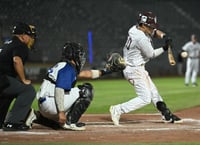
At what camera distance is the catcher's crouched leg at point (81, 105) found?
8.03 m

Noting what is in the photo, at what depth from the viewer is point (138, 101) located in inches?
354

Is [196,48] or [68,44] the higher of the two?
[68,44]

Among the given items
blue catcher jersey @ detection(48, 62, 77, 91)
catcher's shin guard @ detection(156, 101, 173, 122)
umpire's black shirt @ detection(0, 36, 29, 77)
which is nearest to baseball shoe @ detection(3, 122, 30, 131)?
umpire's black shirt @ detection(0, 36, 29, 77)

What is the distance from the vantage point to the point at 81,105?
8.02m

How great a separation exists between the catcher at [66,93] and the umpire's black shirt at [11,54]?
52 cm

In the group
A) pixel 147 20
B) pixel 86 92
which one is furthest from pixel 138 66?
pixel 86 92

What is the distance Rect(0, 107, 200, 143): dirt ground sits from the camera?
23.7 feet

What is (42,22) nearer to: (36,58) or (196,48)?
(36,58)

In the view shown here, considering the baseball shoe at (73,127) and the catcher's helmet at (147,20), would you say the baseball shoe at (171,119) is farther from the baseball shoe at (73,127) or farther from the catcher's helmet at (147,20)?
the baseball shoe at (73,127)

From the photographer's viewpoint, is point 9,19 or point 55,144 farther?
point 9,19

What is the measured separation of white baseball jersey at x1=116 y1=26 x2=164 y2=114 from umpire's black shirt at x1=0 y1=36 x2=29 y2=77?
202 centimetres

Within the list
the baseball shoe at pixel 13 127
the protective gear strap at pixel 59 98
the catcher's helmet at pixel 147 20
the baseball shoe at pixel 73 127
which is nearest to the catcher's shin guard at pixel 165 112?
the catcher's helmet at pixel 147 20

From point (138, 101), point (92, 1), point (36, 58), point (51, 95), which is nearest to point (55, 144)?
point (51, 95)

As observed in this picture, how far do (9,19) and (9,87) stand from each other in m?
12.3
